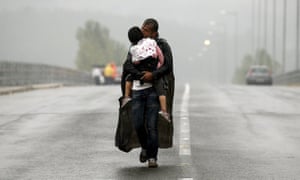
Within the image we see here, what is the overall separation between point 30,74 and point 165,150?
1204 inches

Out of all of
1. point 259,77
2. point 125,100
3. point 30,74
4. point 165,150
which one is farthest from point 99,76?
point 125,100

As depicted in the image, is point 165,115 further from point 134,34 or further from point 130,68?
point 134,34

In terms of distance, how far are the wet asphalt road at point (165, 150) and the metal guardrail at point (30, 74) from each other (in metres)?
15.7

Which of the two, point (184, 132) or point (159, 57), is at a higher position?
point (159, 57)

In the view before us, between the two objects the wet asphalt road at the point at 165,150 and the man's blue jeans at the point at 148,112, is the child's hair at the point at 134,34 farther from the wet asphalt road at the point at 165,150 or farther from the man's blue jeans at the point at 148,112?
the wet asphalt road at the point at 165,150

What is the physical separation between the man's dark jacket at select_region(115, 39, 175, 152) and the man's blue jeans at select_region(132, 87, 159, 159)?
0.63 feet

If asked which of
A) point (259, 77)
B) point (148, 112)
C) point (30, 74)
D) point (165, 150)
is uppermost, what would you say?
point (148, 112)

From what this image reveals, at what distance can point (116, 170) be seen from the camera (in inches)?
429

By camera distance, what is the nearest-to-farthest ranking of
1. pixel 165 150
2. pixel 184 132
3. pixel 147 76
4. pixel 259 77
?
pixel 147 76 → pixel 165 150 → pixel 184 132 → pixel 259 77

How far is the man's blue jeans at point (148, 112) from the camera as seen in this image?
10867 millimetres

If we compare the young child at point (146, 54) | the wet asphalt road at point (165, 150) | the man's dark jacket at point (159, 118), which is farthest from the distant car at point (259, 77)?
the young child at point (146, 54)

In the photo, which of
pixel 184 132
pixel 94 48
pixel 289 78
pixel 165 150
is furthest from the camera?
pixel 94 48

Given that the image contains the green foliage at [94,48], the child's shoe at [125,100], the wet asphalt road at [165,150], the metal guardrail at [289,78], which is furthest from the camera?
the green foliage at [94,48]

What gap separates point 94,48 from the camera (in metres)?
168
